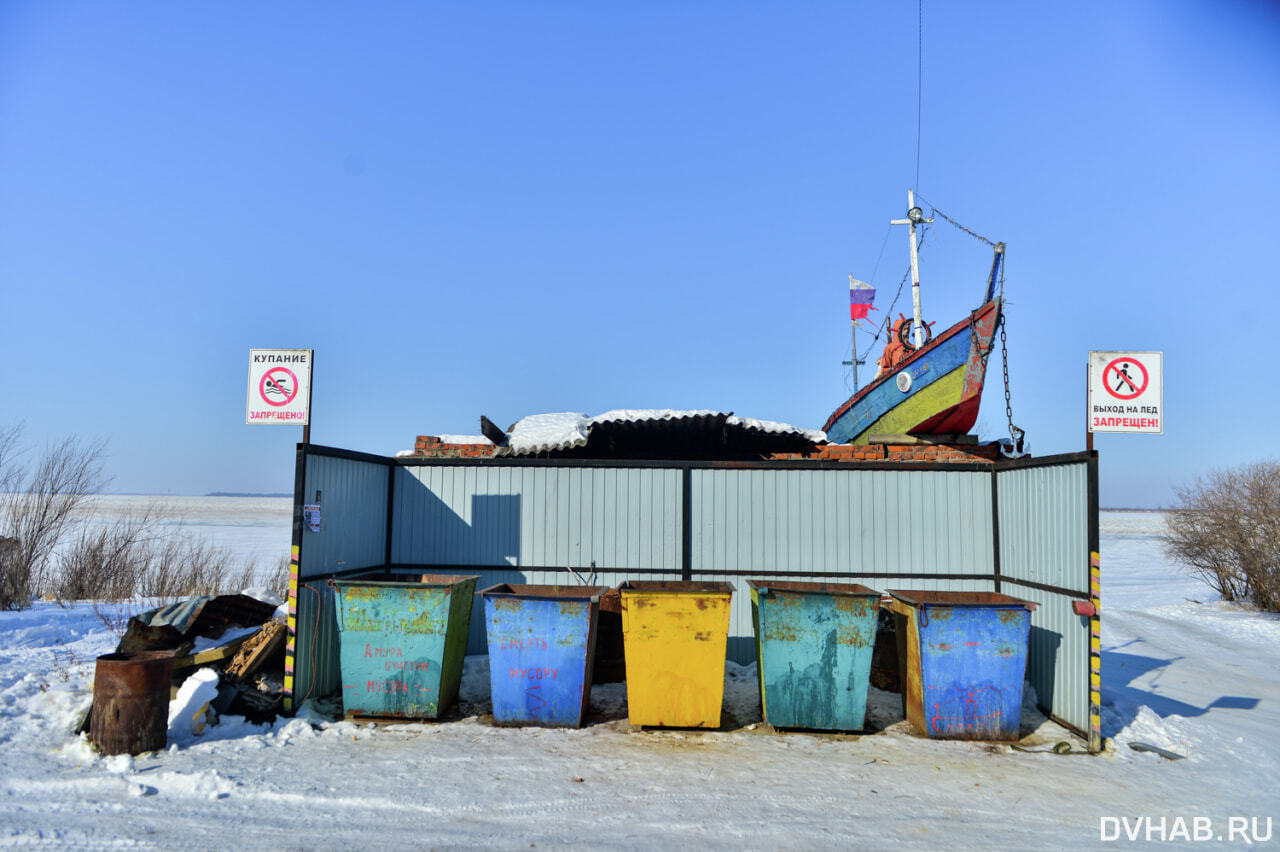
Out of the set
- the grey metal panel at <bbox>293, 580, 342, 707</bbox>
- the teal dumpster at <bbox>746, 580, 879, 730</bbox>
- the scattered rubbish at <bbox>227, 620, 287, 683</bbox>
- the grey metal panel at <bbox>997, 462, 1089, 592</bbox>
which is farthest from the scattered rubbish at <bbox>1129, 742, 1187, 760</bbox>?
the scattered rubbish at <bbox>227, 620, 287, 683</bbox>

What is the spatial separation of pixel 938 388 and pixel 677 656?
10644 mm

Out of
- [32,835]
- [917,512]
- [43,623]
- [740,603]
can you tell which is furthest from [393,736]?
[43,623]

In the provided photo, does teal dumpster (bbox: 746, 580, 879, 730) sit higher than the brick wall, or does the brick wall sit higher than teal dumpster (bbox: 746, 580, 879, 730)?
the brick wall

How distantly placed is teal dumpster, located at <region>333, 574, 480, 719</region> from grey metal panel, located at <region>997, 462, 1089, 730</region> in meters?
5.49

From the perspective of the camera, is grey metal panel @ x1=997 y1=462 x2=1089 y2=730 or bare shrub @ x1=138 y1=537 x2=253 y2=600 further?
bare shrub @ x1=138 y1=537 x2=253 y2=600

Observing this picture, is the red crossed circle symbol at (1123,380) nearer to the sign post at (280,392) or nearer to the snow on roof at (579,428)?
the snow on roof at (579,428)

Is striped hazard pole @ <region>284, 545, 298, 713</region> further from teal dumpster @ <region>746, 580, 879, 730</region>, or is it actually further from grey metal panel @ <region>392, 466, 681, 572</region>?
teal dumpster @ <region>746, 580, 879, 730</region>

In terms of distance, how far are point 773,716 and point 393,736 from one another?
128 inches

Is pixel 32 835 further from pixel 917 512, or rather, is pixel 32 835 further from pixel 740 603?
pixel 917 512

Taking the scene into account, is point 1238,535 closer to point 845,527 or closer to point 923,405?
point 923,405

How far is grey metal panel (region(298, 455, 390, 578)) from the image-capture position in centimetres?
717

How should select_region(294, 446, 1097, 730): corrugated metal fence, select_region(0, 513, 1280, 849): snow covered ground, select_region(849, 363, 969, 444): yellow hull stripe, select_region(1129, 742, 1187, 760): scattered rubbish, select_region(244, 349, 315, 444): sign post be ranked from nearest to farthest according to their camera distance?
select_region(0, 513, 1280, 849): snow covered ground < select_region(1129, 742, 1187, 760): scattered rubbish < select_region(244, 349, 315, 444): sign post < select_region(294, 446, 1097, 730): corrugated metal fence < select_region(849, 363, 969, 444): yellow hull stripe

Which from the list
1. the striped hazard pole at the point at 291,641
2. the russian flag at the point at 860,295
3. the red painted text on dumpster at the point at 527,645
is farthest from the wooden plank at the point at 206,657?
the russian flag at the point at 860,295

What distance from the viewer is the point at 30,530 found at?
1430cm
